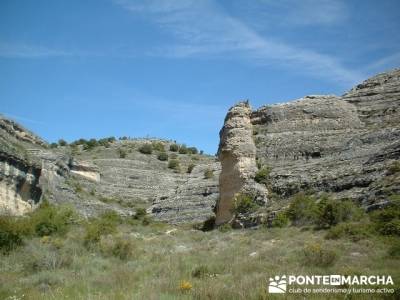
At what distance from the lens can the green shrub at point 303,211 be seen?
2140cm

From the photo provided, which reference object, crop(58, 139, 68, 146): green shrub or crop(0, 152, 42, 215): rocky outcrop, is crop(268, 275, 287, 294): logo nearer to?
crop(0, 152, 42, 215): rocky outcrop

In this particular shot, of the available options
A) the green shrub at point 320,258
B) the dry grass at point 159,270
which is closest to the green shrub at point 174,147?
the dry grass at point 159,270

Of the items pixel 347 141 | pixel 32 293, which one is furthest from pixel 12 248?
pixel 347 141

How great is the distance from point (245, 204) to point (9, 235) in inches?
574

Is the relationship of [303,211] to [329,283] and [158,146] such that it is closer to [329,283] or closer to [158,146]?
[329,283]

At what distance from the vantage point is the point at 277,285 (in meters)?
7.96

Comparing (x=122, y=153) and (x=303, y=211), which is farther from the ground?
(x=122, y=153)

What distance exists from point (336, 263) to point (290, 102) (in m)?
26.5

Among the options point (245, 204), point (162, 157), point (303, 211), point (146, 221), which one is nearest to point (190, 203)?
point (146, 221)

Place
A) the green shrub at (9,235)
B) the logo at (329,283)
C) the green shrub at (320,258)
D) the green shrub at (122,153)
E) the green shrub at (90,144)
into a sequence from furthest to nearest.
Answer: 1. the green shrub at (90,144)
2. the green shrub at (122,153)
3. the green shrub at (9,235)
4. the green shrub at (320,258)
5. the logo at (329,283)

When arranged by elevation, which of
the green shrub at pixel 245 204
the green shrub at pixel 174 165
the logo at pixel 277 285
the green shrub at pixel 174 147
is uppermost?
the green shrub at pixel 174 147

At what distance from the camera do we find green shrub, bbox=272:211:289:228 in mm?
22719

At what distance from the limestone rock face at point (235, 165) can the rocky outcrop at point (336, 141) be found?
1.31 metres

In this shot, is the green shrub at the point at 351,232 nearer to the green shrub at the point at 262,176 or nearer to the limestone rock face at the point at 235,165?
the limestone rock face at the point at 235,165
